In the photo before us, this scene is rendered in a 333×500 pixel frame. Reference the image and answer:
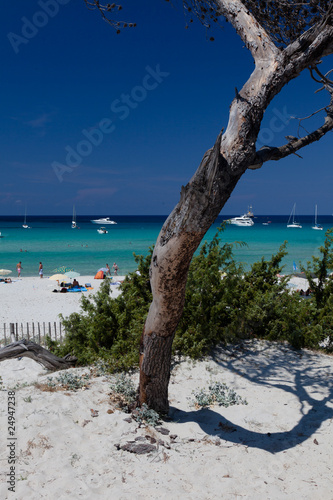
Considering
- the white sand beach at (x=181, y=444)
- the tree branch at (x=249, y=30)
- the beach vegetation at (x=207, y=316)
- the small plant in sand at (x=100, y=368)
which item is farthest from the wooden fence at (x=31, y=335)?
the tree branch at (x=249, y=30)

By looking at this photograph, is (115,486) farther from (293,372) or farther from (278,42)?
(278,42)

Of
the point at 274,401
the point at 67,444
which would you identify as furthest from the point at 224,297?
the point at 67,444

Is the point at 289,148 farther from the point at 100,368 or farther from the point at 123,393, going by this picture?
the point at 100,368

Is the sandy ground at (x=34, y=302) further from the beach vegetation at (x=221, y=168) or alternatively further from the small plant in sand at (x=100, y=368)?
the beach vegetation at (x=221, y=168)

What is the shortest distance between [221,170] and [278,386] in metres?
3.94

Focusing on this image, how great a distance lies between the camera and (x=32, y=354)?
605 cm

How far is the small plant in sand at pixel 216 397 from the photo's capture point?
480 cm

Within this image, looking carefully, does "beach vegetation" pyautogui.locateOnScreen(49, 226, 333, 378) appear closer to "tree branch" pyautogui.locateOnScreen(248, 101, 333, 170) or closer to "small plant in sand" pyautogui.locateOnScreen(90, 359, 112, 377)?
"small plant in sand" pyautogui.locateOnScreen(90, 359, 112, 377)

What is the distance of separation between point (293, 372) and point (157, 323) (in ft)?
10.9

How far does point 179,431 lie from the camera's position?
4102mm

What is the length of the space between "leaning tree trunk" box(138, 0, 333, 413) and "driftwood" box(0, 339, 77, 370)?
9.13 feet

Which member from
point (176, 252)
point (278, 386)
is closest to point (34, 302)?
point (278, 386)

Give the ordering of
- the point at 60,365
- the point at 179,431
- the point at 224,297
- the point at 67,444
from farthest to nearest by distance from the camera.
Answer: the point at 224,297 → the point at 60,365 → the point at 179,431 → the point at 67,444

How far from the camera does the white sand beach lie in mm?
3123
